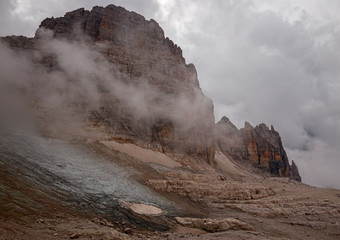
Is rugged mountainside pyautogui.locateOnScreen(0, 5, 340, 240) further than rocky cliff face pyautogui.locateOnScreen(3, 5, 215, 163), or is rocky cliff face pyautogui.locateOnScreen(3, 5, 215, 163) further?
rocky cliff face pyautogui.locateOnScreen(3, 5, 215, 163)

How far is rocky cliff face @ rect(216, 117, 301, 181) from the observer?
13300 cm

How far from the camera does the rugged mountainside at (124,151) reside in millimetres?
16250

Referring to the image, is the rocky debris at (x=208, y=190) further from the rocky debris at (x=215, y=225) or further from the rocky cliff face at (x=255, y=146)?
the rocky cliff face at (x=255, y=146)

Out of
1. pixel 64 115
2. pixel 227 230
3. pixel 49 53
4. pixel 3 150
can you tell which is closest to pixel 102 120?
pixel 64 115

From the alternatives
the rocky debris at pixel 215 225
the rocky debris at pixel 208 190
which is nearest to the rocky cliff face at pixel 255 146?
the rocky debris at pixel 208 190

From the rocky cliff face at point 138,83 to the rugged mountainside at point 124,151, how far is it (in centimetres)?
41

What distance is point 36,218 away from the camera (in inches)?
446

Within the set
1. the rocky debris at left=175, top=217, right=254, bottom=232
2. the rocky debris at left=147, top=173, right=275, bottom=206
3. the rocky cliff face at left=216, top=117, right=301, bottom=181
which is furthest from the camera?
the rocky cliff face at left=216, top=117, right=301, bottom=181

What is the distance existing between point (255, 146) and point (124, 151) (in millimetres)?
103866

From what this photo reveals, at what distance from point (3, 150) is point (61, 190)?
9842 millimetres

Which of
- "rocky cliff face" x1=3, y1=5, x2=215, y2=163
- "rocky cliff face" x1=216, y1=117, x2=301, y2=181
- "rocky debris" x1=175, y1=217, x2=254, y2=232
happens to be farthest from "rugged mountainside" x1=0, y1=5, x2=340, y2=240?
"rocky cliff face" x1=216, y1=117, x2=301, y2=181

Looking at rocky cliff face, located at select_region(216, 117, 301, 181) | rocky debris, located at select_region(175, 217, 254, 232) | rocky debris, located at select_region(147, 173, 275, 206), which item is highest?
rocky cliff face, located at select_region(216, 117, 301, 181)

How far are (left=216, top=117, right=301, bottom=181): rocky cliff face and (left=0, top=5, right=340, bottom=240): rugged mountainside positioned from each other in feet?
2.33

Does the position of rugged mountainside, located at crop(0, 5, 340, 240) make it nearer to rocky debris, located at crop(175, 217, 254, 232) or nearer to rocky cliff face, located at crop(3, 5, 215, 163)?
rocky debris, located at crop(175, 217, 254, 232)
